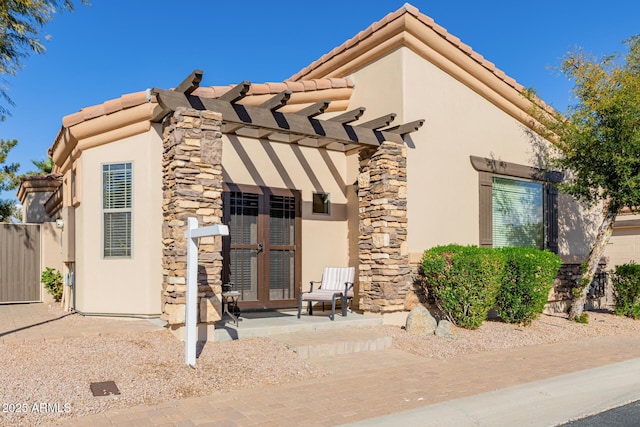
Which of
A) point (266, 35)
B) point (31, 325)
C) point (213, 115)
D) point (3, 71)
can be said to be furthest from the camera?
point (266, 35)

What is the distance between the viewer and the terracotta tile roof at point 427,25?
31.7 feet

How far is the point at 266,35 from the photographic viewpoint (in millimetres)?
16016

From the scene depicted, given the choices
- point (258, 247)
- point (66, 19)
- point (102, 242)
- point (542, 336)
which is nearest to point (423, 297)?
point (542, 336)

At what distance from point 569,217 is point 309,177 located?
688cm

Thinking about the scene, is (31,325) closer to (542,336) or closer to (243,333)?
(243,333)

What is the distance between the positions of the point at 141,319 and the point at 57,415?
387 cm

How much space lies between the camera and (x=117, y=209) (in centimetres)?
854

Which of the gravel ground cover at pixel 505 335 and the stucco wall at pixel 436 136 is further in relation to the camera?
the stucco wall at pixel 436 136

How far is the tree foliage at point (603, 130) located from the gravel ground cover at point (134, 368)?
413 cm

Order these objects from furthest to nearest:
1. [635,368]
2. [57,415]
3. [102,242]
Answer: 1. [102,242]
2. [635,368]
3. [57,415]

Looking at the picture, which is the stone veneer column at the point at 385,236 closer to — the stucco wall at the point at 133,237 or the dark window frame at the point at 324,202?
the dark window frame at the point at 324,202

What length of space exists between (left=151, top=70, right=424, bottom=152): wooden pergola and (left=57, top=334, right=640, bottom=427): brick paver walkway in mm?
3684

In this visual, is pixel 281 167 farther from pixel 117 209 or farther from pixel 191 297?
pixel 191 297

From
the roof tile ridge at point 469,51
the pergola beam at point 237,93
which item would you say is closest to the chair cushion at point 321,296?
the pergola beam at point 237,93
